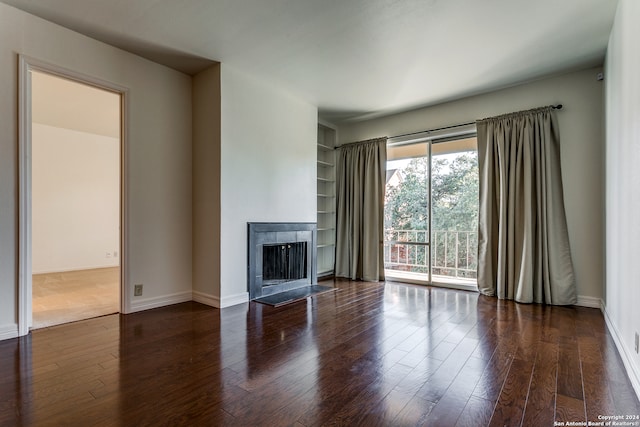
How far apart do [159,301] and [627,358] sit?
4025mm

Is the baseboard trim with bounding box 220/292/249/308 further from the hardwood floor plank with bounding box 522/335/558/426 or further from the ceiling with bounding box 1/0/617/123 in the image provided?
the hardwood floor plank with bounding box 522/335/558/426

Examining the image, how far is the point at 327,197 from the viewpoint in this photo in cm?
566

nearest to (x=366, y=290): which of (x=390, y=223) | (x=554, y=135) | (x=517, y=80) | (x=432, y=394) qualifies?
(x=390, y=223)

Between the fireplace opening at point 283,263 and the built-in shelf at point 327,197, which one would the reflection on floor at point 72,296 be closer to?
the fireplace opening at point 283,263

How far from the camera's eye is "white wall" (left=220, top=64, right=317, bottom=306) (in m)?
3.54

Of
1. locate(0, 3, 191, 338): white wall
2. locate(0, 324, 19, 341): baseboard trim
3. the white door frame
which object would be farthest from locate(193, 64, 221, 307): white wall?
locate(0, 324, 19, 341): baseboard trim

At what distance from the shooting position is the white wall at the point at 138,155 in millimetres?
2531

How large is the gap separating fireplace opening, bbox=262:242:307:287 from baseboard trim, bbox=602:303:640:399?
10.8 feet

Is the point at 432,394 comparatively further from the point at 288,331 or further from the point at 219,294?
the point at 219,294

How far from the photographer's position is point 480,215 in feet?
13.5

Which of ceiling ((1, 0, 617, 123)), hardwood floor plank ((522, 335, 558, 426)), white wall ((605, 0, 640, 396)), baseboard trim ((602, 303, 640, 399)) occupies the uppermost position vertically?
ceiling ((1, 0, 617, 123))

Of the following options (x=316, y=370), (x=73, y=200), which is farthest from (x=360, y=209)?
(x=73, y=200)

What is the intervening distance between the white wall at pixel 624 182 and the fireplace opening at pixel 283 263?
10.9ft

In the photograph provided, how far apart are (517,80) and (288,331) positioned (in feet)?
12.7
